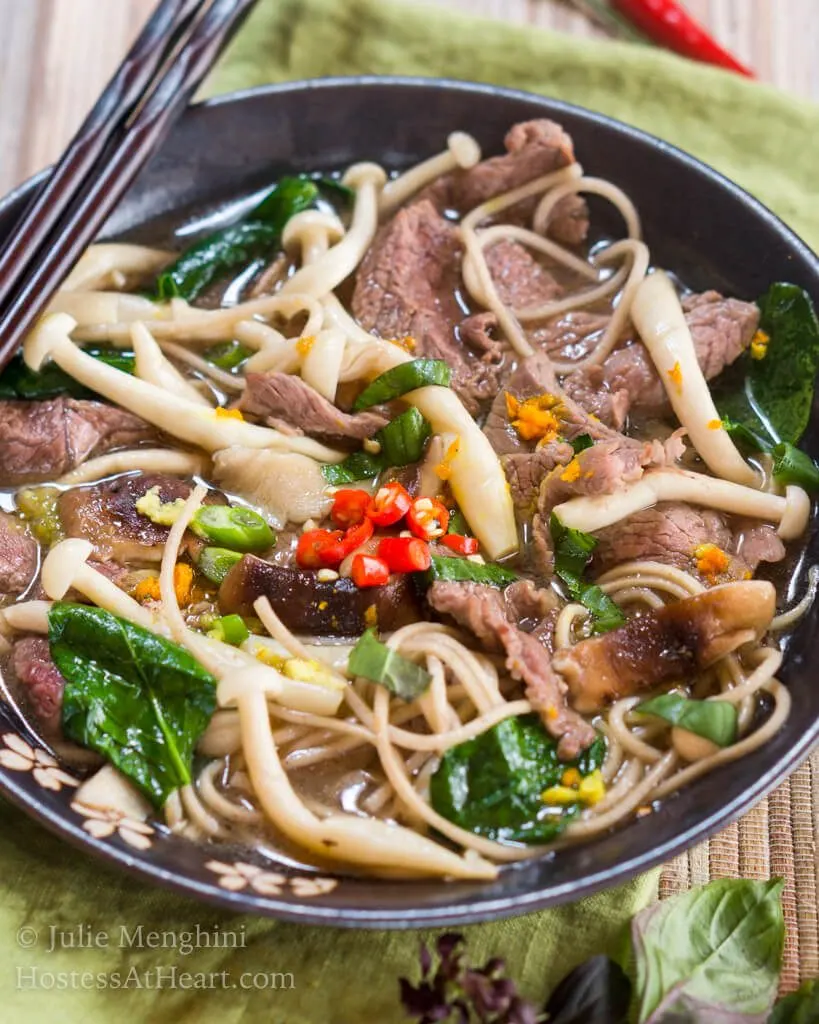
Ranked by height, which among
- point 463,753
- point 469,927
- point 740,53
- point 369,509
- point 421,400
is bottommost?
point 469,927

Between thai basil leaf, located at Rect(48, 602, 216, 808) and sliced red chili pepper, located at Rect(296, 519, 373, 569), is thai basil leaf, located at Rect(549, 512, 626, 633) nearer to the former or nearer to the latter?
sliced red chili pepper, located at Rect(296, 519, 373, 569)

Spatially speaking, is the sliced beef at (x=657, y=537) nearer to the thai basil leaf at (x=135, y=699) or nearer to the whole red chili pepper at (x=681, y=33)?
the thai basil leaf at (x=135, y=699)

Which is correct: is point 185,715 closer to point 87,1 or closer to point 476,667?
point 476,667

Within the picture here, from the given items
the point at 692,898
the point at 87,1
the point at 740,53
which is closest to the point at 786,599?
the point at 692,898

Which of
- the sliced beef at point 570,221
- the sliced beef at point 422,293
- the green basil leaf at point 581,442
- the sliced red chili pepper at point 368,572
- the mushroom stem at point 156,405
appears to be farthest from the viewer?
the sliced beef at point 570,221

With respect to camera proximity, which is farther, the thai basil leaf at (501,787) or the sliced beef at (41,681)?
the sliced beef at (41,681)

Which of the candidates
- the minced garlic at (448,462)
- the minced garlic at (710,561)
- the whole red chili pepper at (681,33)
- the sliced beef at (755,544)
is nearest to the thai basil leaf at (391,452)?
the minced garlic at (448,462)
